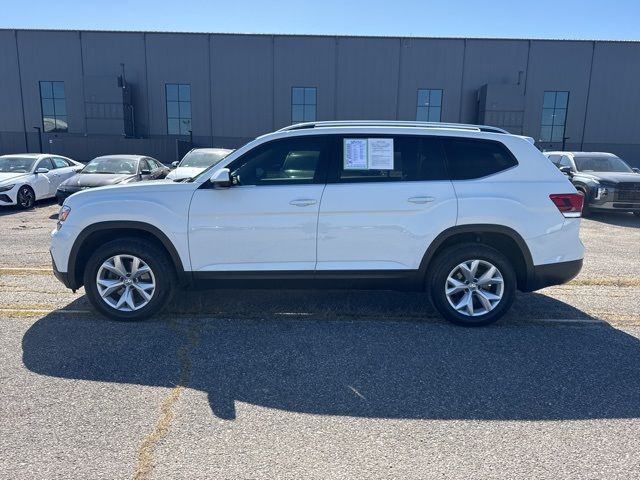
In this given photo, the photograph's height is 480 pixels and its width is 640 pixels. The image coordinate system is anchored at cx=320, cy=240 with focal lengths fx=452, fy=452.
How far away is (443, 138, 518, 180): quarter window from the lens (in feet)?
14.3

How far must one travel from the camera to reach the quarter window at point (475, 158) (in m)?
4.36

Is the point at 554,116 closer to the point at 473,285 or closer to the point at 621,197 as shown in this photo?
the point at 621,197

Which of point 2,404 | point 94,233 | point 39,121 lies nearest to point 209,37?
point 39,121

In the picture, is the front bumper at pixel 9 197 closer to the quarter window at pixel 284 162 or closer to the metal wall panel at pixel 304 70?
the quarter window at pixel 284 162

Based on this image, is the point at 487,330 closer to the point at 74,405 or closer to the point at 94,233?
the point at 74,405

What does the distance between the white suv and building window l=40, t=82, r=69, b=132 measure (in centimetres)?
2983

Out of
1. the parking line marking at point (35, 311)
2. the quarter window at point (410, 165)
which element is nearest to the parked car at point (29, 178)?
the parking line marking at point (35, 311)

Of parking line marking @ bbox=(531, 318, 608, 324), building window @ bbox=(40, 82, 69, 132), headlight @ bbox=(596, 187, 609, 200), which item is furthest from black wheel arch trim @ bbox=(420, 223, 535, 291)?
building window @ bbox=(40, 82, 69, 132)

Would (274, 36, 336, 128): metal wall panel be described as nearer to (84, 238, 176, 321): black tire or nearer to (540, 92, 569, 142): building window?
(540, 92, 569, 142): building window

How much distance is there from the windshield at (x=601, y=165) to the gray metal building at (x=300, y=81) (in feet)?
51.5

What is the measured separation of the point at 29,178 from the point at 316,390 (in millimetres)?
11959

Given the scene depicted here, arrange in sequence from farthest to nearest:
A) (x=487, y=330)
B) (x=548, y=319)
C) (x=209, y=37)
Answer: (x=209, y=37), (x=548, y=319), (x=487, y=330)

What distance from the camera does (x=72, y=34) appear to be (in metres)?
28.3

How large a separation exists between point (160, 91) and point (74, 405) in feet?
97.0
